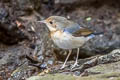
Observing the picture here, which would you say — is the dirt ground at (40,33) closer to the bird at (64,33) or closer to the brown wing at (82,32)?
the bird at (64,33)

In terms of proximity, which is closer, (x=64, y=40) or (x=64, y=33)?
(x=64, y=40)

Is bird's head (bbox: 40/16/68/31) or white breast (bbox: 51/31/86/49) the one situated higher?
bird's head (bbox: 40/16/68/31)

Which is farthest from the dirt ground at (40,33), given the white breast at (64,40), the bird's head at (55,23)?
the bird's head at (55,23)

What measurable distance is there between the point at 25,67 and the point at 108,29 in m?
4.12

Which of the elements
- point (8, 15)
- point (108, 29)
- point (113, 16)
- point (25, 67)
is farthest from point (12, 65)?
point (113, 16)

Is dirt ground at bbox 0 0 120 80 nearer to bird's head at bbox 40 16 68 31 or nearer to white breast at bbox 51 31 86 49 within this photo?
white breast at bbox 51 31 86 49

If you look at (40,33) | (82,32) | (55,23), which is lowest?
(40,33)

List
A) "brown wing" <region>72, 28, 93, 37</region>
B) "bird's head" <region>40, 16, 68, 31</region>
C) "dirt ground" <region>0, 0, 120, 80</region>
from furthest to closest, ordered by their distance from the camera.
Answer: "dirt ground" <region>0, 0, 120, 80</region>
"brown wing" <region>72, 28, 93, 37</region>
"bird's head" <region>40, 16, 68, 31</region>

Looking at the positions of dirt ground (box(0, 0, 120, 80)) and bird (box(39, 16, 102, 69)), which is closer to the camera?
bird (box(39, 16, 102, 69))

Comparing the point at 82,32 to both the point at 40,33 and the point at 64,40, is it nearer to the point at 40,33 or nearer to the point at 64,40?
the point at 64,40

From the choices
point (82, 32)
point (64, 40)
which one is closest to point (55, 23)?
point (64, 40)

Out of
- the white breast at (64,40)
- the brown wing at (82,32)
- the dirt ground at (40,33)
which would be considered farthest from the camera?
the dirt ground at (40,33)

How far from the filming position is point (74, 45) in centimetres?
641

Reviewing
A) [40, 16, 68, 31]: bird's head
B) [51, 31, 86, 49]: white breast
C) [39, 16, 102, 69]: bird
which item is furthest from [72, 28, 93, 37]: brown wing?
[40, 16, 68, 31]: bird's head
